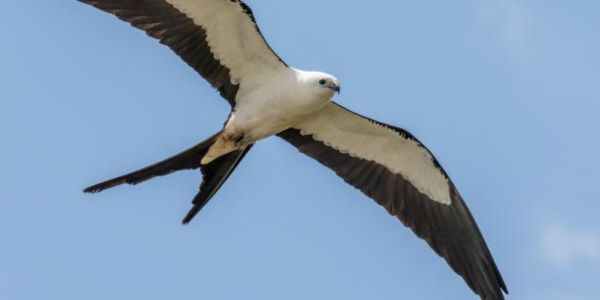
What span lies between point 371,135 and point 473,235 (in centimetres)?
169

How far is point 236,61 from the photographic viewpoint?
12.9 m

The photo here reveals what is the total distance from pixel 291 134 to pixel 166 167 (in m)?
1.90

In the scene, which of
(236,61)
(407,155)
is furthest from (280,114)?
(407,155)

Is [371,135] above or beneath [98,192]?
above

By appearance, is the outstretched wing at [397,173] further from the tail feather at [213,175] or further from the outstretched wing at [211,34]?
the outstretched wing at [211,34]

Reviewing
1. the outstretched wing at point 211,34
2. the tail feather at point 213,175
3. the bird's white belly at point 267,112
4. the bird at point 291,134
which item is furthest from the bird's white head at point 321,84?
the tail feather at point 213,175

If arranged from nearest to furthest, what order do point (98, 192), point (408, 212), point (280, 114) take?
1. point (98, 192)
2. point (280, 114)
3. point (408, 212)

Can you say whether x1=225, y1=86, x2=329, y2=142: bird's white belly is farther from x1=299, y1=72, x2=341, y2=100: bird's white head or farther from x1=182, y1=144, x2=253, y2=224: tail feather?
x1=182, y1=144, x2=253, y2=224: tail feather

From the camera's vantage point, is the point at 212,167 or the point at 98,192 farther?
the point at 212,167

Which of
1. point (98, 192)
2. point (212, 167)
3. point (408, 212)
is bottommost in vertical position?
point (98, 192)

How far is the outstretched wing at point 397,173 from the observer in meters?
13.3

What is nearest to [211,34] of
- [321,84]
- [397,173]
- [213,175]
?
[321,84]

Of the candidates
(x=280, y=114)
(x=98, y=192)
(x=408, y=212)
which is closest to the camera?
(x=98, y=192)

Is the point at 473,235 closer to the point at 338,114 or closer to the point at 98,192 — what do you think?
the point at 338,114
